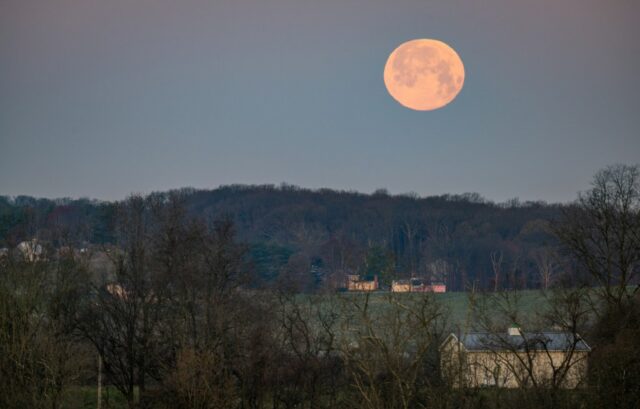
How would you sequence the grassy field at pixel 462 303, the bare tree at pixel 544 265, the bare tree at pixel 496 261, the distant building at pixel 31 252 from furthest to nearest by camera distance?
the bare tree at pixel 496 261 < the bare tree at pixel 544 265 < the grassy field at pixel 462 303 < the distant building at pixel 31 252

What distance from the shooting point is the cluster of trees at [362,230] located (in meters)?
95.9

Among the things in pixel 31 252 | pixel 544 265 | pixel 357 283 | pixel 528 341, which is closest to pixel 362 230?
pixel 544 265

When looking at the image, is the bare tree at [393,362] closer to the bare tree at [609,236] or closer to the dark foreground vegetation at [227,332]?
the dark foreground vegetation at [227,332]

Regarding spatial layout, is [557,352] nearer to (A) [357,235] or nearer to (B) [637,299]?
(B) [637,299]

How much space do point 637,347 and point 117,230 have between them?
33.7m

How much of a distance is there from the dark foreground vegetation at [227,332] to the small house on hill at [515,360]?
489 mm

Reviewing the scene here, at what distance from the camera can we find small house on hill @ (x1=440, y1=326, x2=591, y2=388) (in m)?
39.3

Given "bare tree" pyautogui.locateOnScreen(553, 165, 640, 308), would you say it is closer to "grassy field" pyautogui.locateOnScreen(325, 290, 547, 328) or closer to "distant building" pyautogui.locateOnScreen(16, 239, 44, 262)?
"grassy field" pyautogui.locateOnScreen(325, 290, 547, 328)

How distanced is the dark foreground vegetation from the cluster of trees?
28014 mm

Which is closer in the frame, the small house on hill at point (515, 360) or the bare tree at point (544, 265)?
the small house on hill at point (515, 360)

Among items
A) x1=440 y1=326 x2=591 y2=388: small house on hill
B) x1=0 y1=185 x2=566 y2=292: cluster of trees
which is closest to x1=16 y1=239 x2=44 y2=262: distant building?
x1=0 y1=185 x2=566 y2=292: cluster of trees

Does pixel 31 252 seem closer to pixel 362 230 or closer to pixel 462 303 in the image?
pixel 462 303

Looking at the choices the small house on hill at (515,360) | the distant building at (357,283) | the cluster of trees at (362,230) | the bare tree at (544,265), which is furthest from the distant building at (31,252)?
the bare tree at (544,265)

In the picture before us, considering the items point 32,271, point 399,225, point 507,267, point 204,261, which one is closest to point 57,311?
point 32,271
